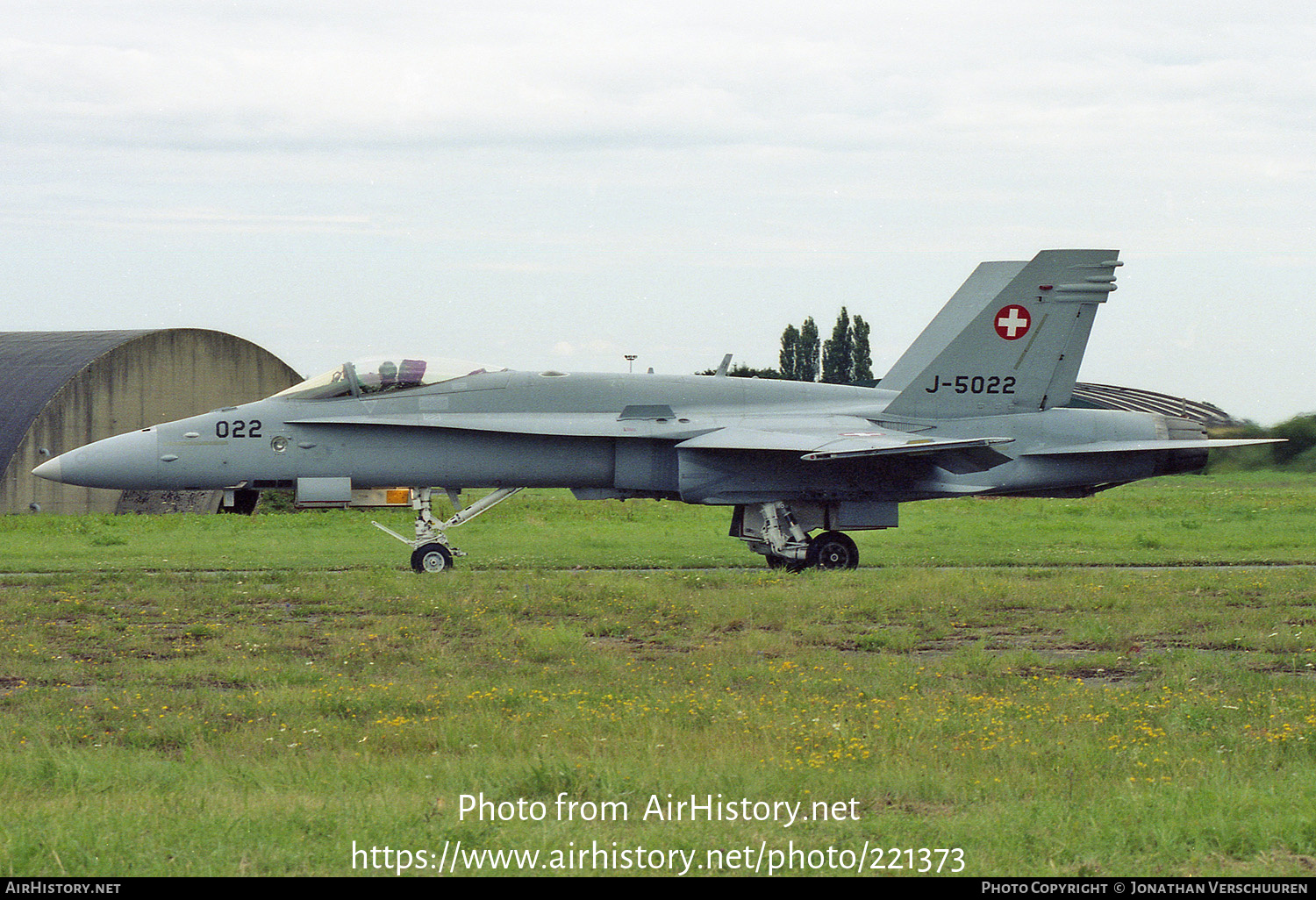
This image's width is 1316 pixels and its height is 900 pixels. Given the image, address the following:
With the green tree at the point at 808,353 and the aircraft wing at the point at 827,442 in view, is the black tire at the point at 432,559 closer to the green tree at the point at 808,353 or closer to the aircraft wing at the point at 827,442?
the aircraft wing at the point at 827,442

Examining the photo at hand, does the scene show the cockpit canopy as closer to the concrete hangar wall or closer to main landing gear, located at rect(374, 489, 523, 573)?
main landing gear, located at rect(374, 489, 523, 573)

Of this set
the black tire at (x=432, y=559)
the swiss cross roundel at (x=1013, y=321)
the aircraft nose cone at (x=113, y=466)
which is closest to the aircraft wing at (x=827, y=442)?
the swiss cross roundel at (x=1013, y=321)

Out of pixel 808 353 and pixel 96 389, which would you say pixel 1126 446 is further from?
pixel 808 353

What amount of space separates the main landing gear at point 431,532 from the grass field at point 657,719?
436mm

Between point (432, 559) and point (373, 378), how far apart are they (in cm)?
264

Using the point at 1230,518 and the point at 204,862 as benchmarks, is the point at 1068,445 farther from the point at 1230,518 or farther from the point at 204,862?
the point at 204,862

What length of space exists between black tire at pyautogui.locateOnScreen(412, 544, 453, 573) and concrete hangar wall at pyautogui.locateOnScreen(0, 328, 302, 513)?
17.6 meters

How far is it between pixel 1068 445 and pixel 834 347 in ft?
172

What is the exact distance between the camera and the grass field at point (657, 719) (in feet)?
18.2

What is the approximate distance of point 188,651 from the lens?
1159cm

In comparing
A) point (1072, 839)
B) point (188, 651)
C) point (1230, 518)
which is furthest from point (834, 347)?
point (1072, 839)

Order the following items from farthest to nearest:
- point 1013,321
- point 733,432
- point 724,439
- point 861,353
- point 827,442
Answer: point 861,353, point 1013,321, point 733,432, point 724,439, point 827,442

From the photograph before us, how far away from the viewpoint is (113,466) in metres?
17.6

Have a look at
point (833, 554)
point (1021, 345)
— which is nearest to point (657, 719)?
point (833, 554)
